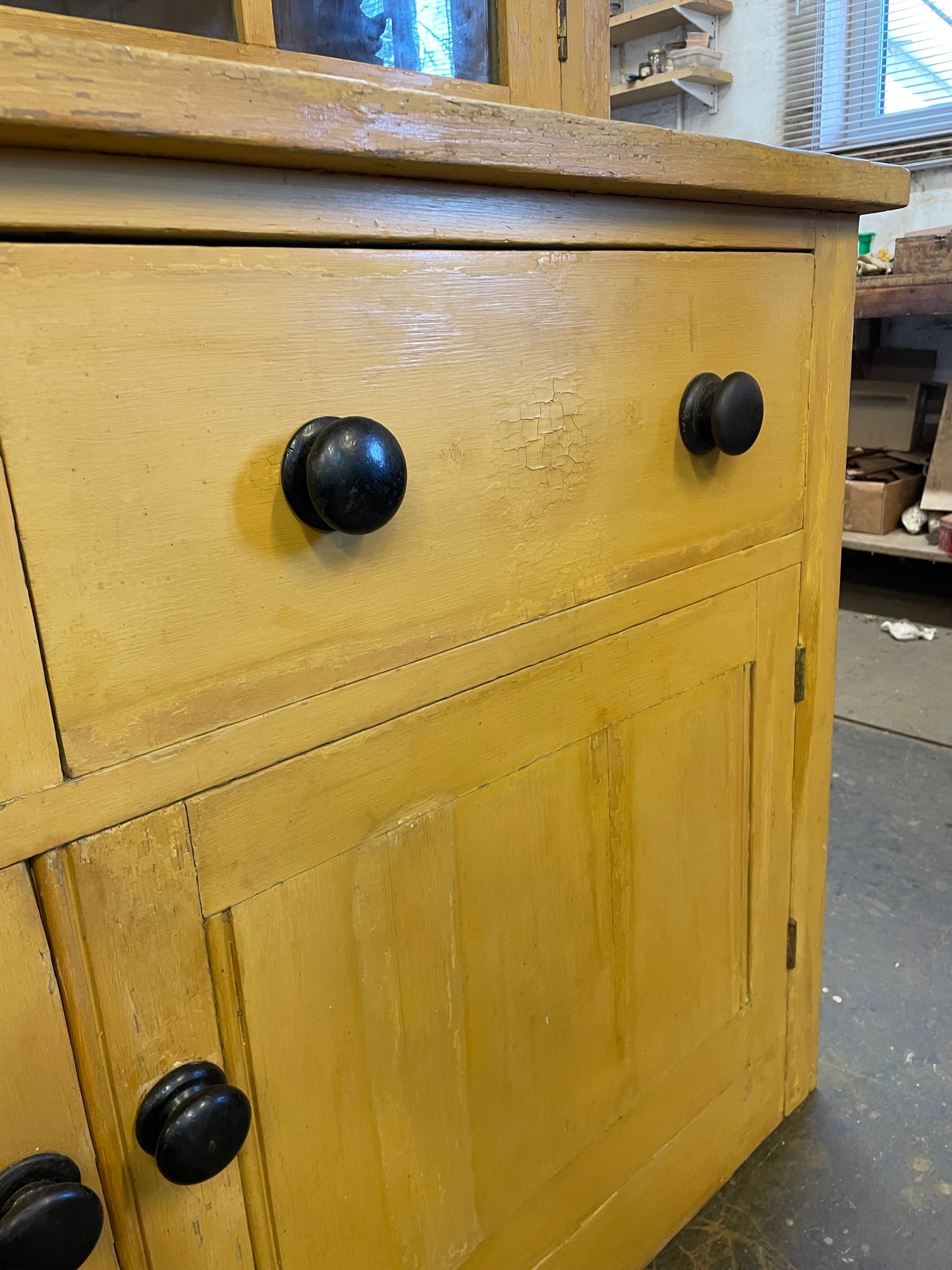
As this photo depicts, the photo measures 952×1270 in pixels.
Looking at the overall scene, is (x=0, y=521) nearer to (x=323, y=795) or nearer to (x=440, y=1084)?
(x=323, y=795)

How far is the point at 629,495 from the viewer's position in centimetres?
57

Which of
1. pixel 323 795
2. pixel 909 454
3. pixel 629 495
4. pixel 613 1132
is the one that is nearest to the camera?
pixel 323 795

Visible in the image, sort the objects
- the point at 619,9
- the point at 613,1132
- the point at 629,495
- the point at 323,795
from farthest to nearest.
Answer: the point at 619,9 < the point at 613,1132 < the point at 629,495 < the point at 323,795

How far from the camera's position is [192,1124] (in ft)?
1.32

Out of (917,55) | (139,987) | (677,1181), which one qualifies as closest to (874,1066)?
(677,1181)

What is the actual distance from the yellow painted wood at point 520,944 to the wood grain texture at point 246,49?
340mm

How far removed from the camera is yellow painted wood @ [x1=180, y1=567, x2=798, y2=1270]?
0.47m

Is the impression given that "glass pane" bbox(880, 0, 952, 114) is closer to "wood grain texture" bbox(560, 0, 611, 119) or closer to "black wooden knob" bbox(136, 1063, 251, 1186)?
"wood grain texture" bbox(560, 0, 611, 119)

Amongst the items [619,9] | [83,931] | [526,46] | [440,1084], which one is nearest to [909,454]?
[619,9]

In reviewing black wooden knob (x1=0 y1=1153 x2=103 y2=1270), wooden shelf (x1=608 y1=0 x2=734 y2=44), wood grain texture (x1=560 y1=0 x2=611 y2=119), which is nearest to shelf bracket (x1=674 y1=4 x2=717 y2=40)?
wooden shelf (x1=608 y1=0 x2=734 y2=44)

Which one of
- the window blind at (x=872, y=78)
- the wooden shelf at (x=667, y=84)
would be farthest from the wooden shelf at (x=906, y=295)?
the wooden shelf at (x=667, y=84)

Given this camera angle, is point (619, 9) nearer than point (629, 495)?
No

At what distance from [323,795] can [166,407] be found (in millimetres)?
200

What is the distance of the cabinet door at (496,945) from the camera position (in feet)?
1.43
